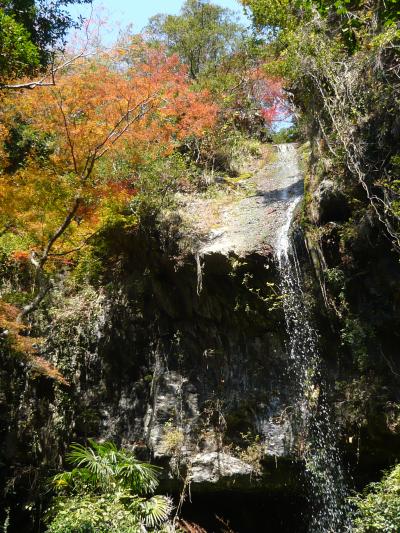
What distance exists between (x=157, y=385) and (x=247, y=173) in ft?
23.4

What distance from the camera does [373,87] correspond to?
8.16 metres

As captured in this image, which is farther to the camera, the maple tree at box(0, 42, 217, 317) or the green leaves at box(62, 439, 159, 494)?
the maple tree at box(0, 42, 217, 317)

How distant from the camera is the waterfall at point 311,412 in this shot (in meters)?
7.86

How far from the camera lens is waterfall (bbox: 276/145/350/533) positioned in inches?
310

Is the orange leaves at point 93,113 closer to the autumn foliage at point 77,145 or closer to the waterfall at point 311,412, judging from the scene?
the autumn foliage at point 77,145

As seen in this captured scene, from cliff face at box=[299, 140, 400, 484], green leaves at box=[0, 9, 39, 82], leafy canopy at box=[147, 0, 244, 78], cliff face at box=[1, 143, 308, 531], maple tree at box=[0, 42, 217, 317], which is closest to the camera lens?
green leaves at box=[0, 9, 39, 82]

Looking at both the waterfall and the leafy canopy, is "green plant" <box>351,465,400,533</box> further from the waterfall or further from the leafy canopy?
the leafy canopy

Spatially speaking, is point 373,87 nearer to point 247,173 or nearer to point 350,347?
point 350,347

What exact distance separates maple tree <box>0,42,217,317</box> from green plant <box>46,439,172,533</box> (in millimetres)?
3118

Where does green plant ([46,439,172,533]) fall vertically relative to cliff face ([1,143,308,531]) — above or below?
below

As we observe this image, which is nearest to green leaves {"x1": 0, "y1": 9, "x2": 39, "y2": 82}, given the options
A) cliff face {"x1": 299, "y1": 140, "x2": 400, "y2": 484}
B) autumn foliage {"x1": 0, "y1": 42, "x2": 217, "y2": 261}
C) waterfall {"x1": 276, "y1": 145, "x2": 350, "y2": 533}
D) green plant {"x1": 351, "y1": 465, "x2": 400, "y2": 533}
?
autumn foliage {"x1": 0, "y1": 42, "x2": 217, "y2": 261}

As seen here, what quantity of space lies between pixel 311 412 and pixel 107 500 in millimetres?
3667

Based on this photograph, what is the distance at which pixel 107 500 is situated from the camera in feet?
21.1

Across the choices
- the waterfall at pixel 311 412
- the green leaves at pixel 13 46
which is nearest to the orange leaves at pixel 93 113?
the green leaves at pixel 13 46
